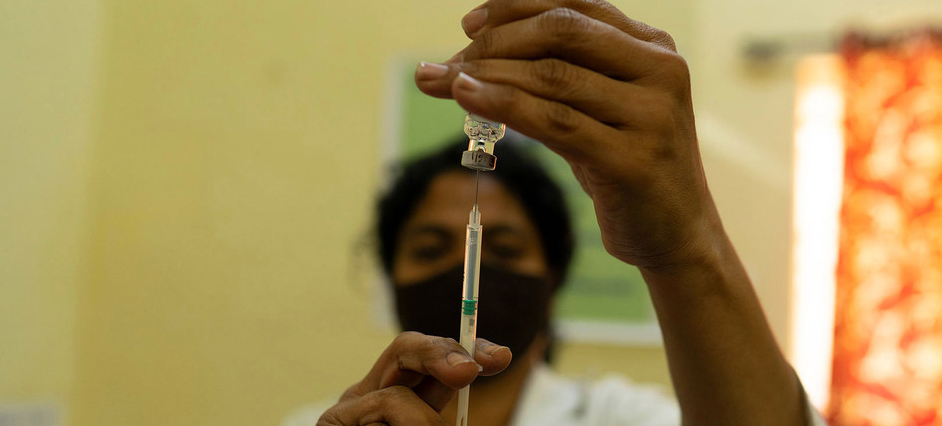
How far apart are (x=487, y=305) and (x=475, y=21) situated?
0.34 m

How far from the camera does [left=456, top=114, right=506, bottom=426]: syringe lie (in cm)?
41

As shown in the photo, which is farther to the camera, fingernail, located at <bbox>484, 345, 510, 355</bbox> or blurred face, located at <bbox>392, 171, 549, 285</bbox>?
blurred face, located at <bbox>392, 171, 549, 285</bbox>

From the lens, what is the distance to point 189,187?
99 centimetres

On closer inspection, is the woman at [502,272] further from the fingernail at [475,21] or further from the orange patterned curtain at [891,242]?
the orange patterned curtain at [891,242]

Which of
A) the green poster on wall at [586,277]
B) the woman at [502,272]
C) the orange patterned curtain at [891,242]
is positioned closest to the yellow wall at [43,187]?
the woman at [502,272]

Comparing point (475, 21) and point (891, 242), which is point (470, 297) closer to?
point (475, 21)

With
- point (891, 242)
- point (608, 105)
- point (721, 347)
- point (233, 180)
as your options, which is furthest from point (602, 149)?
point (891, 242)

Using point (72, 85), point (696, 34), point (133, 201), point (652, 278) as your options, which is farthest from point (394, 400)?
point (696, 34)

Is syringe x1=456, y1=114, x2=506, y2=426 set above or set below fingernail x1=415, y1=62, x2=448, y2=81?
below

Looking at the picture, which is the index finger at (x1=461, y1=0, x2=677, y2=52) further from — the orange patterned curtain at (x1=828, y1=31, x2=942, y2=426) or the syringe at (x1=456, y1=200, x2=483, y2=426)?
the orange patterned curtain at (x1=828, y1=31, x2=942, y2=426)

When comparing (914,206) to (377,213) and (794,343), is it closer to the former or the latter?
(794,343)

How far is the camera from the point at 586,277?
1.26m

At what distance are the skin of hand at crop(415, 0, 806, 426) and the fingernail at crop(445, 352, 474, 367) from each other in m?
0.13

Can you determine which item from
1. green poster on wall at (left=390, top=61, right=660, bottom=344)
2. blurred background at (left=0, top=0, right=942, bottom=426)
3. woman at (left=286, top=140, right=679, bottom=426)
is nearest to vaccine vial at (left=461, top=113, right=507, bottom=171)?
woman at (left=286, top=140, right=679, bottom=426)
